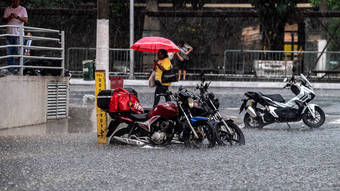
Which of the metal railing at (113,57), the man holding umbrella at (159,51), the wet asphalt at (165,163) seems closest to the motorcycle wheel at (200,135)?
the wet asphalt at (165,163)

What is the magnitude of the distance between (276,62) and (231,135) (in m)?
15.9

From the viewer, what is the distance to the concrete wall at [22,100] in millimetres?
12023

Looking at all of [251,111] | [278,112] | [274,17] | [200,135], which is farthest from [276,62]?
[200,135]

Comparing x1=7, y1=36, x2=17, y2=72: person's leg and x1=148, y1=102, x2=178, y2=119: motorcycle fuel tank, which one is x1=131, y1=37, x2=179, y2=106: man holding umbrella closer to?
x1=148, y1=102, x2=178, y2=119: motorcycle fuel tank

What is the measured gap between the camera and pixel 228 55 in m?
26.4

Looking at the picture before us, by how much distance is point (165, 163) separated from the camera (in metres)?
8.21

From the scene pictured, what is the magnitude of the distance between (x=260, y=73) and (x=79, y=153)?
17172mm

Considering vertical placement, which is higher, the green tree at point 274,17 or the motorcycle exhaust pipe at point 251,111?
the green tree at point 274,17

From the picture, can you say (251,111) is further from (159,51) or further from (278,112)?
(159,51)

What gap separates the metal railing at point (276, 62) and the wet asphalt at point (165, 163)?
→ 13210 mm

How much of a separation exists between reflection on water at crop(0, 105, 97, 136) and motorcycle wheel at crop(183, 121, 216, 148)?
2.91 meters

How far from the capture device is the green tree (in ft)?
95.3

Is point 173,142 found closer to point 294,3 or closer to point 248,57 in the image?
point 248,57

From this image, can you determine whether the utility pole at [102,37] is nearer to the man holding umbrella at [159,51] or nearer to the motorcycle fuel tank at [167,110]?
the man holding umbrella at [159,51]
